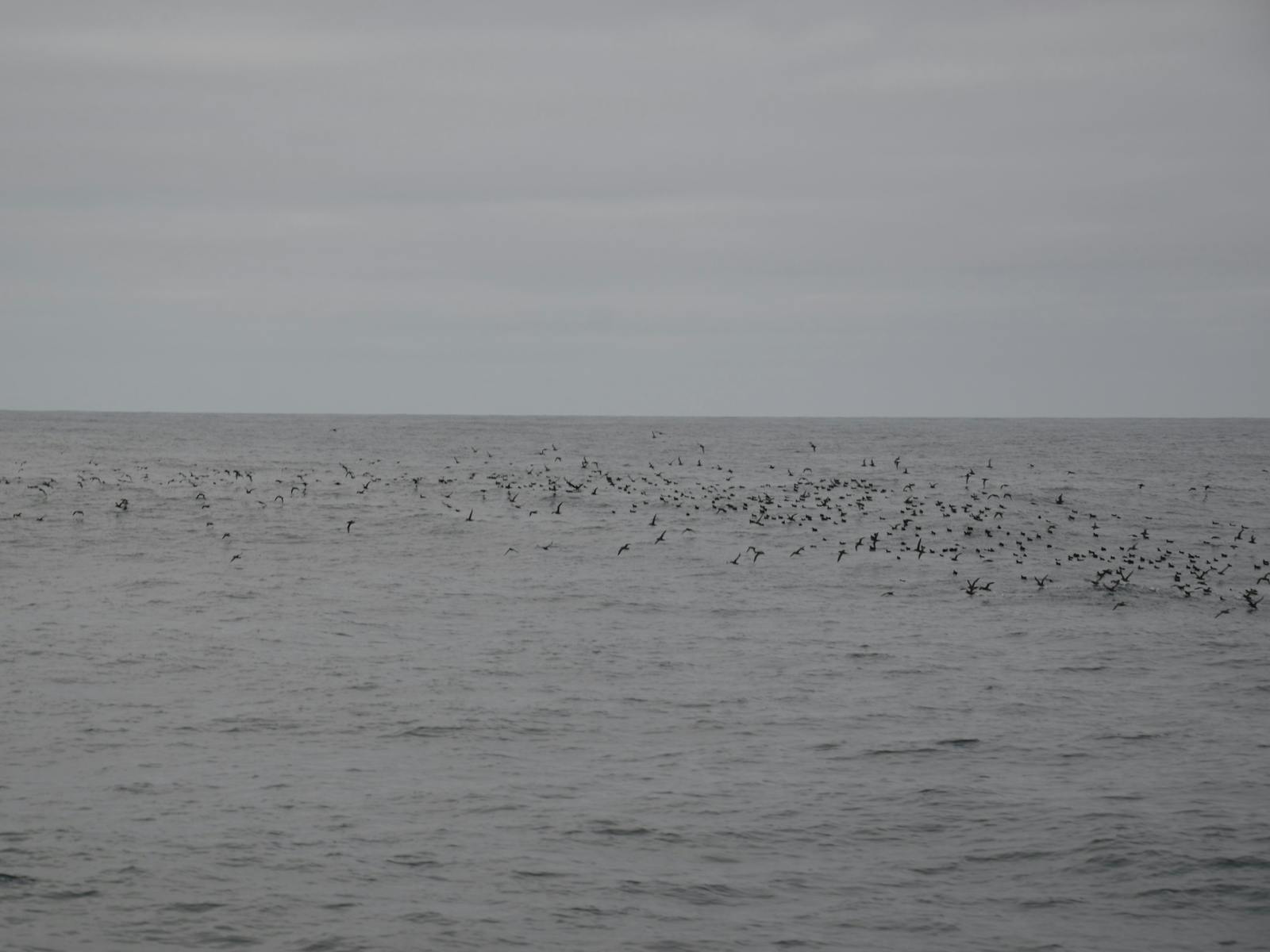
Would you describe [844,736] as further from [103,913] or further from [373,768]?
[103,913]

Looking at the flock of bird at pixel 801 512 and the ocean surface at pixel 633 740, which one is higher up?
the flock of bird at pixel 801 512

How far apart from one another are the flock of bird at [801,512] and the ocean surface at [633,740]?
0.47 metres

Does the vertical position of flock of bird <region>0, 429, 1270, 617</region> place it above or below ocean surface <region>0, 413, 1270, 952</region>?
above

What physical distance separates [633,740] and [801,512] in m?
41.8

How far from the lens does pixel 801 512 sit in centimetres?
6469

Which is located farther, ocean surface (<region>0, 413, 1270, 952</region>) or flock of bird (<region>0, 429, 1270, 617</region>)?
flock of bird (<region>0, 429, 1270, 617</region>)

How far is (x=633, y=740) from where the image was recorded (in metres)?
23.8

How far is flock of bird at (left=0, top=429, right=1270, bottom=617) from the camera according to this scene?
149ft

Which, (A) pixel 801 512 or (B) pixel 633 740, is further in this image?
(A) pixel 801 512

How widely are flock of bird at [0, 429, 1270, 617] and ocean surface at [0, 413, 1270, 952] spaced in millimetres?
471

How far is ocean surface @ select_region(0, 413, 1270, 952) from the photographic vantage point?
1655cm

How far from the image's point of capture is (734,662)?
100ft

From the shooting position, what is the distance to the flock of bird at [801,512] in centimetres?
4528

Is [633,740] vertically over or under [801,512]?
under
